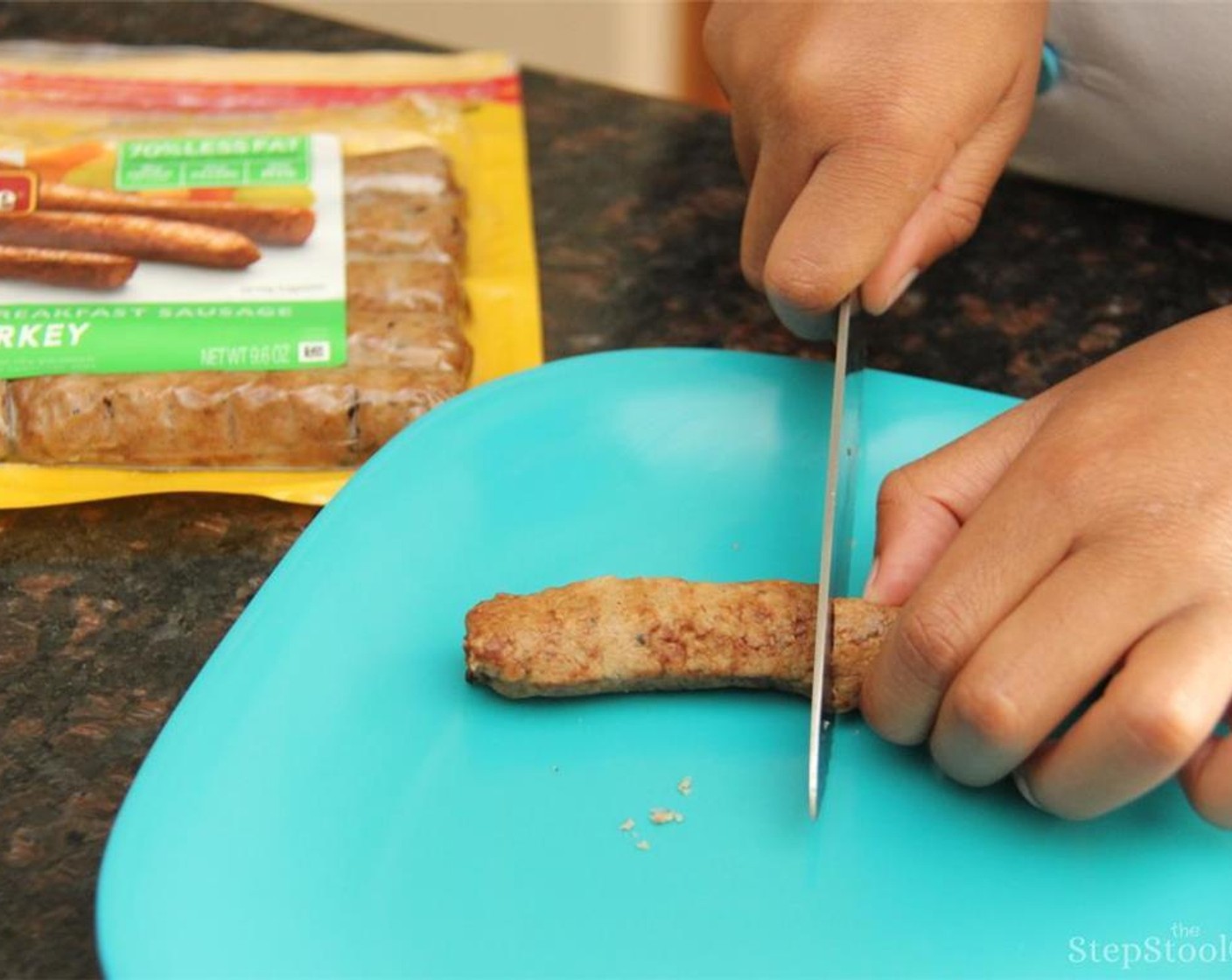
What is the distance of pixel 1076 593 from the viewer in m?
0.97

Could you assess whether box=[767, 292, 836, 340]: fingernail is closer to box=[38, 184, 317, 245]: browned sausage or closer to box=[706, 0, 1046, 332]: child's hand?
box=[706, 0, 1046, 332]: child's hand

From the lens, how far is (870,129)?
1.30m

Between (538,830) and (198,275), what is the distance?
0.77 meters

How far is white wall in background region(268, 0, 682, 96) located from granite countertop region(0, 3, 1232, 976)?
0.91m

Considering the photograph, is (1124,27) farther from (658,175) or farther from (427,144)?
(427,144)

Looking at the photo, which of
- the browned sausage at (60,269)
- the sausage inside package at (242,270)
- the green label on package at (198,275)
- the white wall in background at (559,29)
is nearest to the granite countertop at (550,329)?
the sausage inside package at (242,270)

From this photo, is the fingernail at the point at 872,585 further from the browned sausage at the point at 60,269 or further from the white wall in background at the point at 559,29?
the white wall in background at the point at 559,29

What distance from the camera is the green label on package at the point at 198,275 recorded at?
1452 millimetres

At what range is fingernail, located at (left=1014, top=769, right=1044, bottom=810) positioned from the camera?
1034mm

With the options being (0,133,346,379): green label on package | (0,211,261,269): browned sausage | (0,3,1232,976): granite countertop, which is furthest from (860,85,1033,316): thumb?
(0,211,261,269): browned sausage

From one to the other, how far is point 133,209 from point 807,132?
73 centimetres

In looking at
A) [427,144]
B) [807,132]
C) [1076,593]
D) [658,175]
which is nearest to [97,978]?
[1076,593]

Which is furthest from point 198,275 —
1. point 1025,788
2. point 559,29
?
point 559,29

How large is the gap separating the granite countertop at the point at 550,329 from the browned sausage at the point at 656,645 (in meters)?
0.29
